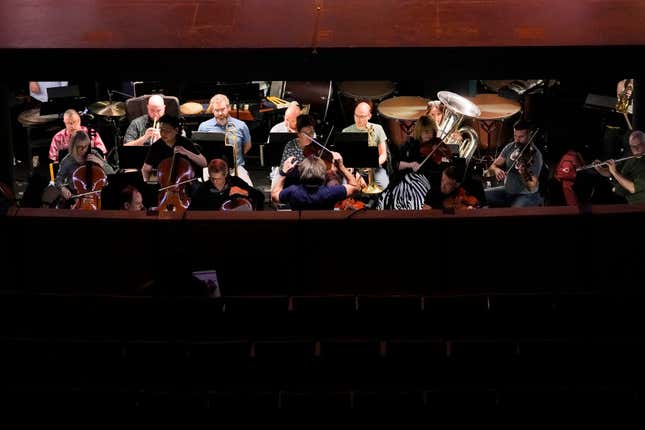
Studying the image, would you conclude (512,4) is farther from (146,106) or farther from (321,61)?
(146,106)

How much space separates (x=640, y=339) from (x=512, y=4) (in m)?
3.37

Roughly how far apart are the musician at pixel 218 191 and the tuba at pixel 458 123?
2.20m

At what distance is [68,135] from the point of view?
33.0ft

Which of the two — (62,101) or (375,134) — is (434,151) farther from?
(62,101)

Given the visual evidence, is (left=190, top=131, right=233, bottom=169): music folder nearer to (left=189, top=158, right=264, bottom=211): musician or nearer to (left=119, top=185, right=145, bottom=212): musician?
(left=189, top=158, right=264, bottom=211): musician

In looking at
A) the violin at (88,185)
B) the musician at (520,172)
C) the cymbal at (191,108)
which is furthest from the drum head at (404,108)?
the violin at (88,185)

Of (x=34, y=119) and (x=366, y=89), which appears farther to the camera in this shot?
(x=366, y=89)

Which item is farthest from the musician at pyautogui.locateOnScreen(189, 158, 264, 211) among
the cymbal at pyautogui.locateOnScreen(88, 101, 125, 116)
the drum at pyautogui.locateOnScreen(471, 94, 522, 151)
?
the drum at pyautogui.locateOnScreen(471, 94, 522, 151)

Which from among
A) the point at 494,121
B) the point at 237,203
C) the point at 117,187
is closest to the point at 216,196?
the point at 237,203

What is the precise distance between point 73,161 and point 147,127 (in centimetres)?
134

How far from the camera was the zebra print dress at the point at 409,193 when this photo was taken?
8.81 m

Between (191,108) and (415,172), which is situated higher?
(191,108)

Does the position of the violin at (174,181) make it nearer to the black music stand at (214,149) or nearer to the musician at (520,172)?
the black music stand at (214,149)

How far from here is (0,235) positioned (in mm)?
7020
